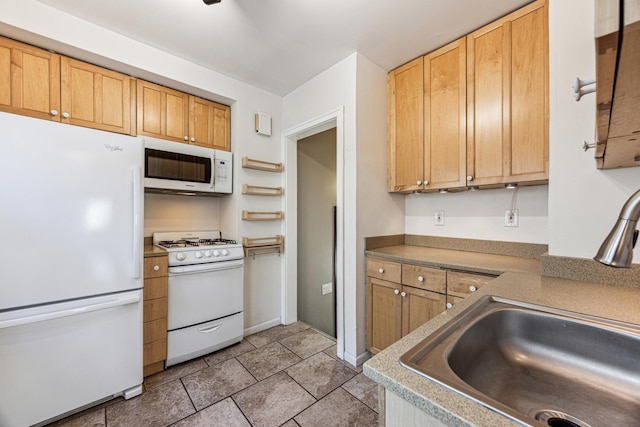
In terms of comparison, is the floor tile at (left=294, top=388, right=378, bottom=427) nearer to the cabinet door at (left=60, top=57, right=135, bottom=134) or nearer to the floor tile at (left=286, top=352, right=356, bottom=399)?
the floor tile at (left=286, top=352, right=356, bottom=399)

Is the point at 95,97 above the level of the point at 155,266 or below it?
above

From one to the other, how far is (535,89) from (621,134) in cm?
126

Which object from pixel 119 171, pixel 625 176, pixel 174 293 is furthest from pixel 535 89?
pixel 174 293

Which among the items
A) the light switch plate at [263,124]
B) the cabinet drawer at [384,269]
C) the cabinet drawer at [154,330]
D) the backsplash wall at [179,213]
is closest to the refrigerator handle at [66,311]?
the cabinet drawer at [154,330]

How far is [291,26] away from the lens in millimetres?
1881

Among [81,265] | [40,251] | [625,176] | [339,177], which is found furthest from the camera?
[339,177]

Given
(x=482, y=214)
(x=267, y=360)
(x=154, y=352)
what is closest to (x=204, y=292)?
(x=154, y=352)

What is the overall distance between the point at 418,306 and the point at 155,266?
1.94 meters

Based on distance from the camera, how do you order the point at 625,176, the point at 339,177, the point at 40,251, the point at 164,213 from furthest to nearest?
the point at 164,213
the point at 339,177
the point at 40,251
the point at 625,176

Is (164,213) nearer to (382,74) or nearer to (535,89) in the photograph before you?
(382,74)

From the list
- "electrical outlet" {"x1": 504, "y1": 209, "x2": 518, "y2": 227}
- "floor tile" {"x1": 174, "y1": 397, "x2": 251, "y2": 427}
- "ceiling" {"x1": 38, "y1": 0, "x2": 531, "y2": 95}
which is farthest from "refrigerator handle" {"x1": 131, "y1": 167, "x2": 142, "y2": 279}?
"electrical outlet" {"x1": 504, "y1": 209, "x2": 518, "y2": 227}

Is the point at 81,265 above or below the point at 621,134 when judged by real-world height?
below

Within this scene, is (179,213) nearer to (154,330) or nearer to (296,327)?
(154,330)

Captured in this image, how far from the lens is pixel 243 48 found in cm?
214
